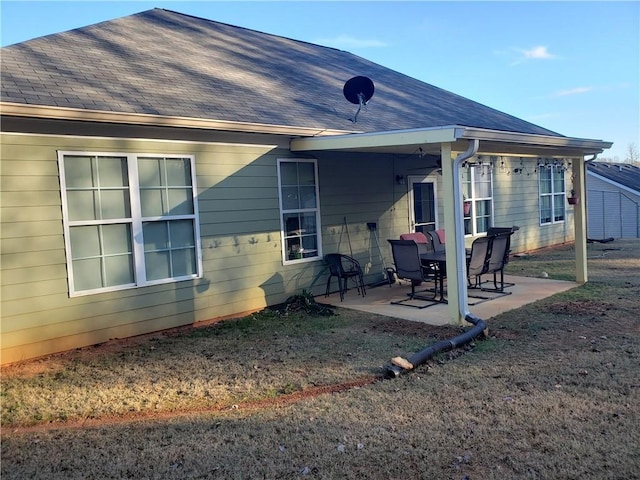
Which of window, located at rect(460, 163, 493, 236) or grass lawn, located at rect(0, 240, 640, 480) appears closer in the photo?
grass lawn, located at rect(0, 240, 640, 480)

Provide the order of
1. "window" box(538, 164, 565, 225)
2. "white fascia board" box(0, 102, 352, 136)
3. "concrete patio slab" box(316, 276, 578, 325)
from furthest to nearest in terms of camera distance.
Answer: "window" box(538, 164, 565, 225)
"concrete patio slab" box(316, 276, 578, 325)
"white fascia board" box(0, 102, 352, 136)

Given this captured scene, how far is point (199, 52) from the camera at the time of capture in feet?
30.1

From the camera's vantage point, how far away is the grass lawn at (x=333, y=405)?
3062 mm

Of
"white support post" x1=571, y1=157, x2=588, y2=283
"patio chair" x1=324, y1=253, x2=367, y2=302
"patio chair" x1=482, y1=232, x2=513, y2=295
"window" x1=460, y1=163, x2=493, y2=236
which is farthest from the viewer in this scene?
"window" x1=460, y1=163, x2=493, y2=236

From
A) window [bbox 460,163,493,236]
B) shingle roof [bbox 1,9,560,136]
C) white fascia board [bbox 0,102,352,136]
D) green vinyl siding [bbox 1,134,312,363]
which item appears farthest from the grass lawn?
window [bbox 460,163,493,236]

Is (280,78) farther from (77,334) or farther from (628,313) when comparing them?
(628,313)

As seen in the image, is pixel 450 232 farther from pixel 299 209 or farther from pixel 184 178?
pixel 184 178

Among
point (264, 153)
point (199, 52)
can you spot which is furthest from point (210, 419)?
point (199, 52)

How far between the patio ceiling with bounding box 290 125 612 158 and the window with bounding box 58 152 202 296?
1934 mm

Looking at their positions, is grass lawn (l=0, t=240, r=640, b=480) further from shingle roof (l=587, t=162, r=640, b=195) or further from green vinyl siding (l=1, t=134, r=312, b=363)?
shingle roof (l=587, t=162, r=640, b=195)

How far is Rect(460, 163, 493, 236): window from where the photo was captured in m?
12.0

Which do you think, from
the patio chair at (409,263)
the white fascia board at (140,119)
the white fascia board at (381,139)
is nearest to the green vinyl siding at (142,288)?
the white fascia board at (140,119)

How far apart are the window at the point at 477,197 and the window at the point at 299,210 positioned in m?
4.76

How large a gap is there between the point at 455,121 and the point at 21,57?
8.02 meters
